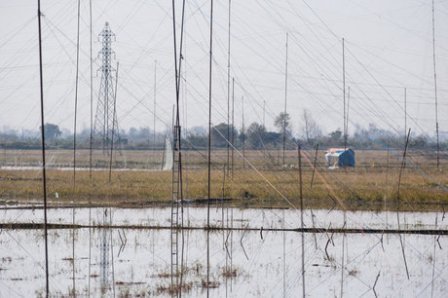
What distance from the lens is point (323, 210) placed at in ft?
139

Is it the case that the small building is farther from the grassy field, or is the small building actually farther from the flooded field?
the flooded field

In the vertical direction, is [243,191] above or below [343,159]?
below

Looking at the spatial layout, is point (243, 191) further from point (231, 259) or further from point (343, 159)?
point (343, 159)

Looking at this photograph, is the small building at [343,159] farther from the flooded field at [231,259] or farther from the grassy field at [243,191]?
the flooded field at [231,259]

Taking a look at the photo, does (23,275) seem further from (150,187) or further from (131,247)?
(150,187)

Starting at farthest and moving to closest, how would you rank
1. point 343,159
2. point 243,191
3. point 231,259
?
point 343,159 < point 243,191 < point 231,259

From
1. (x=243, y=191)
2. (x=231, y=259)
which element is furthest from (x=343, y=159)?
(x=231, y=259)

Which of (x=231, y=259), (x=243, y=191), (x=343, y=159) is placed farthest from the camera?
(x=343, y=159)

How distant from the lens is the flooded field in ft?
73.3

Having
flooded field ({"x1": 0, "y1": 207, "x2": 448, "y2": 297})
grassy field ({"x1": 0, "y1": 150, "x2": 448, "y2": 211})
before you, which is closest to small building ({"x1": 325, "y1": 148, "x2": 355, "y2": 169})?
grassy field ({"x1": 0, "y1": 150, "x2": 448, "y2": 211})

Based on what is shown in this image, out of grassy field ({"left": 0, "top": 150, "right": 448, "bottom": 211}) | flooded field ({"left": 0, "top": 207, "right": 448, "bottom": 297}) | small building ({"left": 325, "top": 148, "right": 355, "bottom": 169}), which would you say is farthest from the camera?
small building ({"left": 325, "top": 148, "right": 355, "bottom": 169})

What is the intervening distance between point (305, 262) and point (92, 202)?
2042cm

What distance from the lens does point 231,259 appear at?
27.5 meters

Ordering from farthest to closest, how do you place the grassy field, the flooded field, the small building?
1. the small building
2. the grassy field
3. the flooded field
